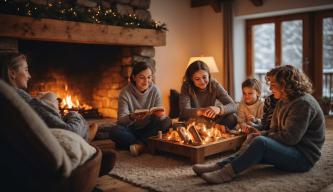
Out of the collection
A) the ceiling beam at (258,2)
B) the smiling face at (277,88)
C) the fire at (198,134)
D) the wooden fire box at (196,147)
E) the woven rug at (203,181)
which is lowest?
the woven rug at (203,181)

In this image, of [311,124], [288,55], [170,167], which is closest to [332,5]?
[288,55]

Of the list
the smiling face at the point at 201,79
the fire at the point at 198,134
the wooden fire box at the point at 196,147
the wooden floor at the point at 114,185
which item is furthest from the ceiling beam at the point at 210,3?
the wooden floor at the point at 114,185

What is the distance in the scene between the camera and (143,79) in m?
3.46

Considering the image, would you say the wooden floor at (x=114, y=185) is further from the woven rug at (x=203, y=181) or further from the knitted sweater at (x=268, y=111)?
the knitted sweater at (x=268, y=111)

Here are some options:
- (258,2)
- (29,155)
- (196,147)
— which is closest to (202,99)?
(196,147)

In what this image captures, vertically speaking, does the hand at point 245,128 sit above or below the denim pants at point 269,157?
above

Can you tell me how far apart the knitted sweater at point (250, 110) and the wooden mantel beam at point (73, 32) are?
1.64 m

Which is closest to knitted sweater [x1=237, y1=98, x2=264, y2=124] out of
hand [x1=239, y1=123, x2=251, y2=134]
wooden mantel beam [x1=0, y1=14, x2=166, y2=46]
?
hand [x1=239, y1=123, x2=251, y2=134]

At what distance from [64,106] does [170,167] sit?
7.57 ft

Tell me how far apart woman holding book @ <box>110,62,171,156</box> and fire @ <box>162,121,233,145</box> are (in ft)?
0.70

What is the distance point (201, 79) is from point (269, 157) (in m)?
1.24

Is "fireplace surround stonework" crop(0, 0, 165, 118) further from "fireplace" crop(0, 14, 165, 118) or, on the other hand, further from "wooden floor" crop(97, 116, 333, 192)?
"wooden floor" crop(97, 116, 333, 192)

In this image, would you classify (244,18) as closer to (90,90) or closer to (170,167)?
(90,90)

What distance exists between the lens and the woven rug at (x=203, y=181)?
2246 millimetres
